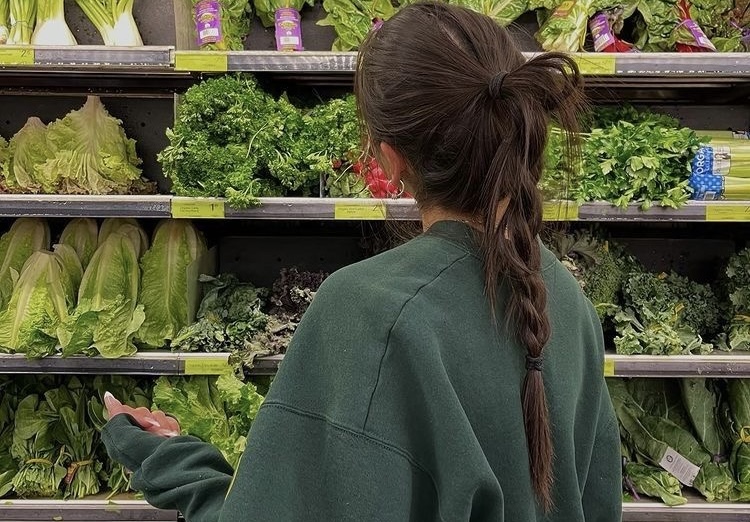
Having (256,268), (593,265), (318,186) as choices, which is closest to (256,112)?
(318,186)

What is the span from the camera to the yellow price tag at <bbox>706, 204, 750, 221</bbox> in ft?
7.39

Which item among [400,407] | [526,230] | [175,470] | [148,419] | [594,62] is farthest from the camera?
[594,62]

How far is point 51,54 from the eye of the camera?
2.22 metres

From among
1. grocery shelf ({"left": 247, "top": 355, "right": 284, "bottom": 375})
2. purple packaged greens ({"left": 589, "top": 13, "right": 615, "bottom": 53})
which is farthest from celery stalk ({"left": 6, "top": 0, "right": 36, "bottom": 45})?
purple packaged greens ({"left": 589, "top": 13, "right": 615, "bottom": 53})

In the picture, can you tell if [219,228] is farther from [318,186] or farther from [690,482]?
[690,482]

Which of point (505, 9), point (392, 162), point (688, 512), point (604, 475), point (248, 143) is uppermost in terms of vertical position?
point (505, 9)

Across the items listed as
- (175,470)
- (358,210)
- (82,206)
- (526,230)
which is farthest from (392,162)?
(82,206)

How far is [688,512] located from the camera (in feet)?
8.00

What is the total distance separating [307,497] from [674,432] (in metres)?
2.29

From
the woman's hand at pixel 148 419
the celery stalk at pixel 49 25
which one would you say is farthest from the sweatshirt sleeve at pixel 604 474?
the celery stalk at pixel 49 25

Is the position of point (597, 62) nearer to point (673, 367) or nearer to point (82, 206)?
point (673, 367)

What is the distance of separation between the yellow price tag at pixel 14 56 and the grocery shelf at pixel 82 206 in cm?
47

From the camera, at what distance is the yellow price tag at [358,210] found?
223 centimetres

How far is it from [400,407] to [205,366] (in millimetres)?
1682
